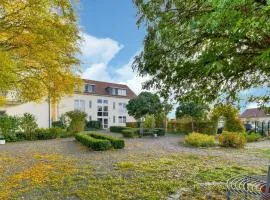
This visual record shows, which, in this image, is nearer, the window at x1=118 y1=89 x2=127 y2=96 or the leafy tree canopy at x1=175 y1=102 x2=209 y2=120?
the leafy tree canopy at x1=175 y1=102 x2=209 y2=120

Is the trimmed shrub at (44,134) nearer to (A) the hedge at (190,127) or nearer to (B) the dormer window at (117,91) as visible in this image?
(A) the hedge at (190,127)

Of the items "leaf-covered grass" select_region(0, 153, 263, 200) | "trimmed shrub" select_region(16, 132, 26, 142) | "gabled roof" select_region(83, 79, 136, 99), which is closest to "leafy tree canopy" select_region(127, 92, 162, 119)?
"trimmed shrub" select_region(16, 132, 26, 142)

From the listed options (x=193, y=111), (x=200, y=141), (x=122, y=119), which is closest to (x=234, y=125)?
(x=193, y=111)

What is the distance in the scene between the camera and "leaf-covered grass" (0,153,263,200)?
8.12 meters

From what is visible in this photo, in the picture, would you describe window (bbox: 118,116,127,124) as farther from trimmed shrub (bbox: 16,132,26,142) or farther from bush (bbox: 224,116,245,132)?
trimmed shrub (bbox: 16,132,26,142)

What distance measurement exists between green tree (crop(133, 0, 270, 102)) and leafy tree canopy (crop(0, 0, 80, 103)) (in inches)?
215

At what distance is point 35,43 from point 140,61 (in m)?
7.13

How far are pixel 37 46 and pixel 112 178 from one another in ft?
21.8

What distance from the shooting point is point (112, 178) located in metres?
9.84

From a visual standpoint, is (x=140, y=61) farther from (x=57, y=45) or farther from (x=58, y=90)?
(x=58, y=90)

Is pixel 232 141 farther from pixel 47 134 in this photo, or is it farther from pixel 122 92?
pixel 122 92

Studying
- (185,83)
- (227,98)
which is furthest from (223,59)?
(227,98)

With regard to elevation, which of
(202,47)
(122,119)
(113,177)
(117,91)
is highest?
(117,91)

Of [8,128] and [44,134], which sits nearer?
[8,128]
